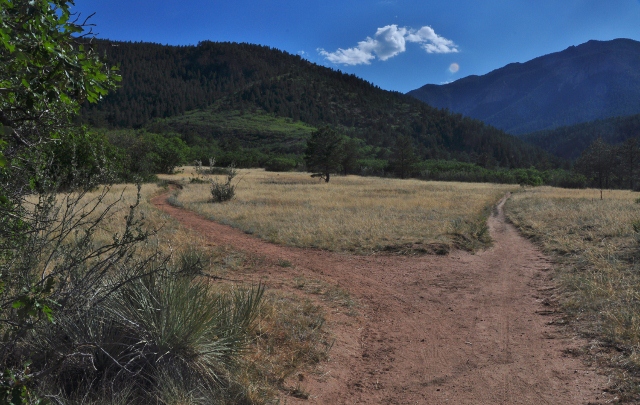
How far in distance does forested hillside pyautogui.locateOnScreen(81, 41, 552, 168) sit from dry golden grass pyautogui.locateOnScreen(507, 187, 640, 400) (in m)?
88.5

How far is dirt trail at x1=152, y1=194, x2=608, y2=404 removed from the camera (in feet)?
13.2

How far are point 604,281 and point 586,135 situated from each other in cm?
17207

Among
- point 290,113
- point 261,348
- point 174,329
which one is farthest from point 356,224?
point 290,113

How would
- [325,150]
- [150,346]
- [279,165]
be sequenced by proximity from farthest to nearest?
[279,165]
[325,150]
[150,346]

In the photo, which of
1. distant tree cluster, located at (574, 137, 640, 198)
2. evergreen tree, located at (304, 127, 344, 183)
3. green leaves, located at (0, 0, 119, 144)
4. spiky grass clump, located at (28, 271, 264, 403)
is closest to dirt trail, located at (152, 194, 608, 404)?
spiky grass clump, located at (28, 271, 264, 403)

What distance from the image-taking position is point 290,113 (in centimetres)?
14700

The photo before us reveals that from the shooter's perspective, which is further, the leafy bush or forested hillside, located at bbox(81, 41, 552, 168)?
forested hillside, located at bbox(81, 41, 552, 168)

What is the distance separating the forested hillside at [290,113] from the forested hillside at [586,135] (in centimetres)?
2413

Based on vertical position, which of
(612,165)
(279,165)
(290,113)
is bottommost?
(279,165)

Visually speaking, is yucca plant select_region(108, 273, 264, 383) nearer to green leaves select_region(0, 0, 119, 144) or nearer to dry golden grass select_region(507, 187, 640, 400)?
green leaves select_region(0, 0, 119, 144)

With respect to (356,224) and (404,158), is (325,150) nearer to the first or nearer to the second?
(356,224)

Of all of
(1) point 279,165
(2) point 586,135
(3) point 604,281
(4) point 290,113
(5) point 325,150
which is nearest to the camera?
(3) point 604,281

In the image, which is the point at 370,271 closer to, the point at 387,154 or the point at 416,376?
the point at 416,376

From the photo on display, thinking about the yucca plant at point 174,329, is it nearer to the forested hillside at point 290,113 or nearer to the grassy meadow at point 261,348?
the grassy meadow at point 261,348
